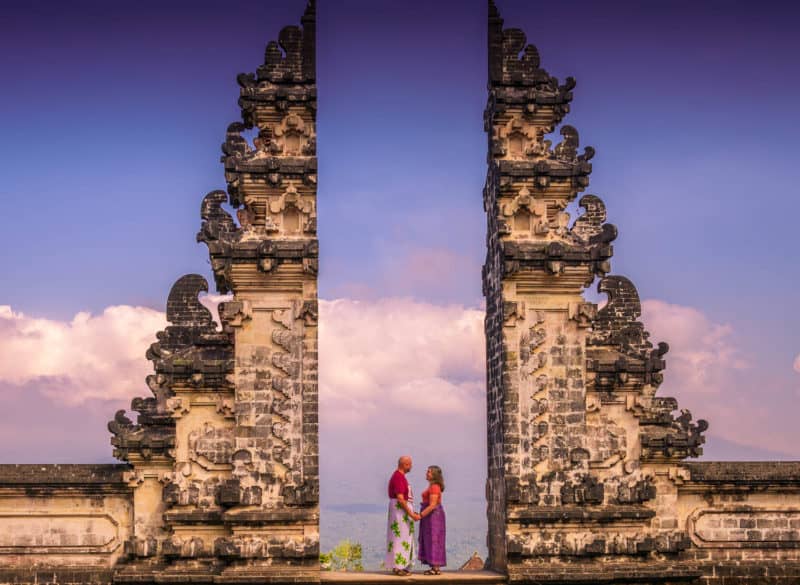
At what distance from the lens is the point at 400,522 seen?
20672 mm

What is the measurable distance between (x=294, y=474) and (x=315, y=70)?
644 cm

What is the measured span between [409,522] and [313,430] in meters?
2.10

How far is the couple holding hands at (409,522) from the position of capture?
2059cm

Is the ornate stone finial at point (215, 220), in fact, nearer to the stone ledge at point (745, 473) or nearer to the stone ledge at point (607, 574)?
the stone ledge at point (607, 574)

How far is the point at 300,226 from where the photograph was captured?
2100cm

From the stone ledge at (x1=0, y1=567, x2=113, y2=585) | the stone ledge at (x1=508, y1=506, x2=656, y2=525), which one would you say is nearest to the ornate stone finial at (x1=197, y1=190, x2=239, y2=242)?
the stone ledge at (x1=0, y1=567, x2=113, y2=585)

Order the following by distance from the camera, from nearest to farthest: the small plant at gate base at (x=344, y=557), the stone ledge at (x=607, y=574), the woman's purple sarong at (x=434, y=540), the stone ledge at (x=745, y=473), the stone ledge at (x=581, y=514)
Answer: the stone ledge at (x=607, y=574) < the stone ledge at (x=581, y=514) < the woman's purple sarong at (x=434, y=540) < the stone ledge at (x=745, y=473) < the small plant at gate base at (x=344, y=557)

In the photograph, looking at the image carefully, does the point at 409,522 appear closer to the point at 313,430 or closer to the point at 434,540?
the point at 434,540

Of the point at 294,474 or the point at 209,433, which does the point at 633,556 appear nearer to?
the point at 294,474

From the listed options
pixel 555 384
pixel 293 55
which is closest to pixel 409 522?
pixel 555 384

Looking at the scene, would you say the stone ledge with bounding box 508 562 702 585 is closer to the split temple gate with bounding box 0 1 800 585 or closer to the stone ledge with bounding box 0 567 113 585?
the split temple gate with bounding box 0 1 800 585

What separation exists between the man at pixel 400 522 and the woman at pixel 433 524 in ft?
0.73

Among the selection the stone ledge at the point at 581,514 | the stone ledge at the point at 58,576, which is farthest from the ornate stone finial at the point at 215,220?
the stone ledge at the point at 581,514

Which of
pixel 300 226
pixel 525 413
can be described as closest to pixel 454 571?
pixel 525 413
